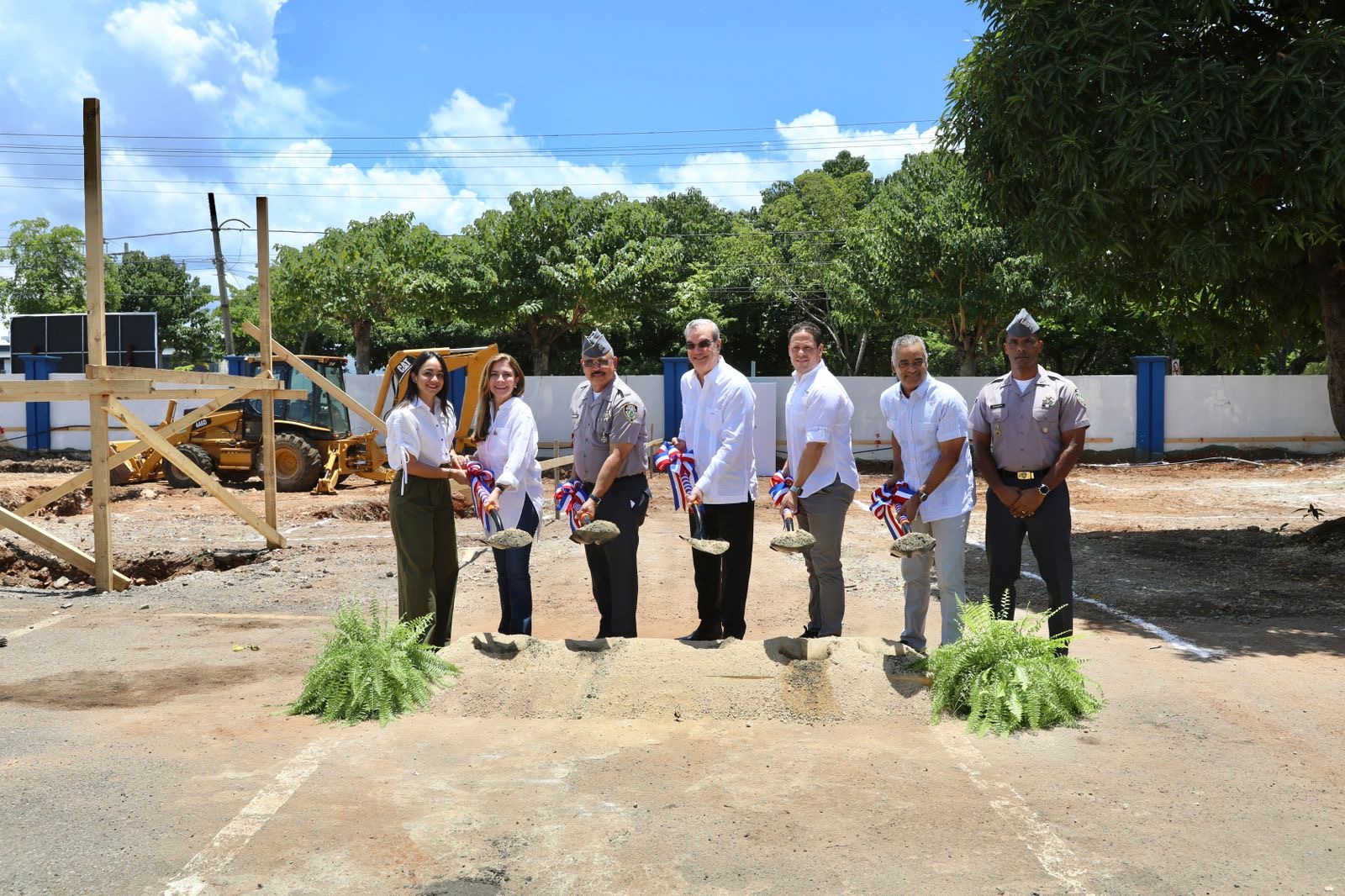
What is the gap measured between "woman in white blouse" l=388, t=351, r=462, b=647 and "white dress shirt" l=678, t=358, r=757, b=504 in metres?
1.31

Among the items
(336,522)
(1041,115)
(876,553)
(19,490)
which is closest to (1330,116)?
(1041,115)

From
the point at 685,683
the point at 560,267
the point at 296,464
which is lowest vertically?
the point at 685,683

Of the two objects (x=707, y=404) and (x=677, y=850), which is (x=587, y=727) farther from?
(x=707, y=404)

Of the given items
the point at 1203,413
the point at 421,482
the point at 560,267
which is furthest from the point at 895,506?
the point at 560,267

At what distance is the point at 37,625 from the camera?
24.5 ft

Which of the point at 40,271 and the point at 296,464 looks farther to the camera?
the point at 40,271

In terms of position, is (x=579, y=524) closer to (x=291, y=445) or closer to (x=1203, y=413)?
(x=291, y=445)

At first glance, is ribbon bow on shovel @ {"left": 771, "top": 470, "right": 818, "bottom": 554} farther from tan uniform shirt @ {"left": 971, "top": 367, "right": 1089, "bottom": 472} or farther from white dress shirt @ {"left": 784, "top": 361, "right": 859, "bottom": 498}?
tan uniform shirt @ {"left": 971, "top": 367, "right": 1089, "bottom": 472}

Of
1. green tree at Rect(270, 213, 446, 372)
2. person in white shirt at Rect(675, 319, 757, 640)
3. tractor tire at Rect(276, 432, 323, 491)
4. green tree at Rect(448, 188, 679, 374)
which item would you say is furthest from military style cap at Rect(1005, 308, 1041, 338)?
green tree at Rect(270, 213, 446, 372)

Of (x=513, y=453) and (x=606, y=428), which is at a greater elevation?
(x=606, y=428)

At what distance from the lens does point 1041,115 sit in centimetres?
902

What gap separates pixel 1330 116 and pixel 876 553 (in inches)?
206

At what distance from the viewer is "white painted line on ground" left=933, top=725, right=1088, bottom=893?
3.41 metres

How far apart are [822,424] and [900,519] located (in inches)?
25.2
